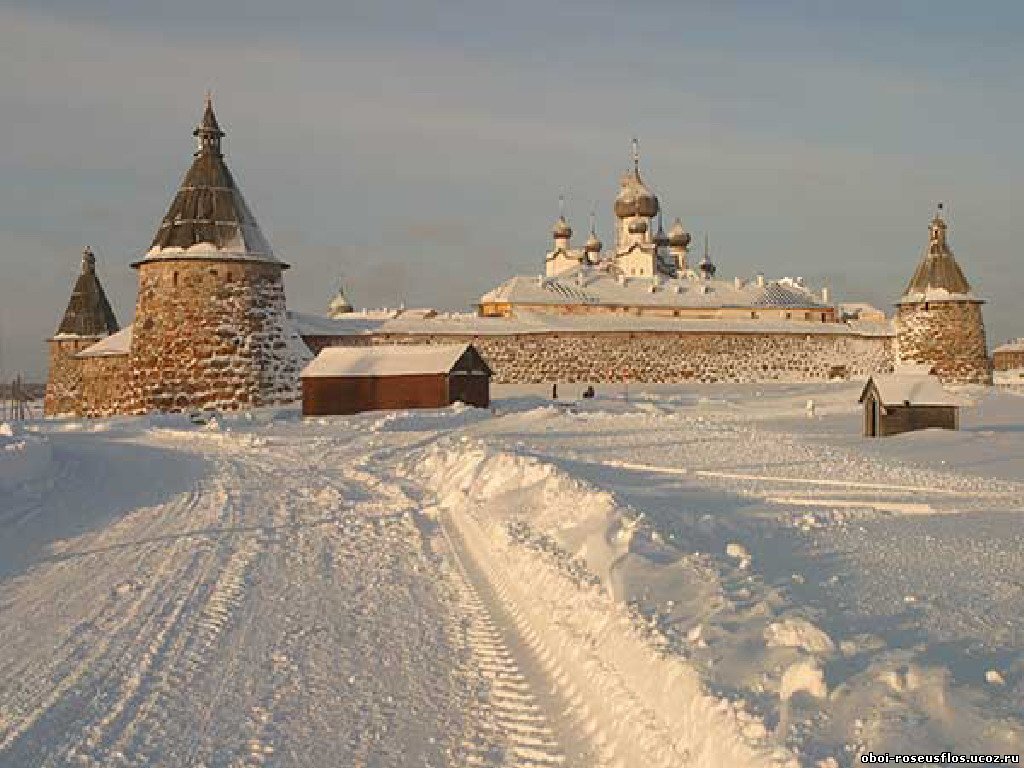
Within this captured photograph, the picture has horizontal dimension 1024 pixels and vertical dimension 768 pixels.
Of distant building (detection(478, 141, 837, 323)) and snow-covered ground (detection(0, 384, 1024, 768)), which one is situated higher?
distant building (detection(478, 141, 837, 323))

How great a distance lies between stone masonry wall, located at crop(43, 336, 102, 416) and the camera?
39938mm

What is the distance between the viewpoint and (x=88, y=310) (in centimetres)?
4253

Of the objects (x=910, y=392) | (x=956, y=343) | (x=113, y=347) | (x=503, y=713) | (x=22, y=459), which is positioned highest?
(x=113, y=347)

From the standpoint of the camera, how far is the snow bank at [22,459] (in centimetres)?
1209

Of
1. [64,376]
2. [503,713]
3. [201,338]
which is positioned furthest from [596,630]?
[64,376]

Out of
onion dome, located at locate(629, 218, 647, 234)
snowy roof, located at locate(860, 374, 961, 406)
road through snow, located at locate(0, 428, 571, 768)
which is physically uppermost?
onion dome, located at locate(629, 218, 647, 234)

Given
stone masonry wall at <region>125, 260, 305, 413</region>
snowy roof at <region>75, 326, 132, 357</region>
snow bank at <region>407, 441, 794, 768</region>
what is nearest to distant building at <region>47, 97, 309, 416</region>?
stone masonry wall at <region>125, 260, 305, 413</region>

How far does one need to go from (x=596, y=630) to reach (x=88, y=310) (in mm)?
41641

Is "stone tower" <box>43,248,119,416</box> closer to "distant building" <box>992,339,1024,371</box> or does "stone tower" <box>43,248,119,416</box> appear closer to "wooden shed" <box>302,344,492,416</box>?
"wooden shed" <box>302,344,492,416</box>

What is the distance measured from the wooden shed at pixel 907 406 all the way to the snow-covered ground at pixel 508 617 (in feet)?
25.0

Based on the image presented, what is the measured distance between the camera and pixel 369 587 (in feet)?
23.2

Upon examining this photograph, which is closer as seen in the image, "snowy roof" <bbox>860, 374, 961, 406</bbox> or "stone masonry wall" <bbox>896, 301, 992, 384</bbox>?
"snowy roof" <bbox>860, 374, 961, 406</bbox>

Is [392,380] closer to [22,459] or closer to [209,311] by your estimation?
[209,311]

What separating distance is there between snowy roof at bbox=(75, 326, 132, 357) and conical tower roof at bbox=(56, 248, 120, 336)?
23.6 feet
